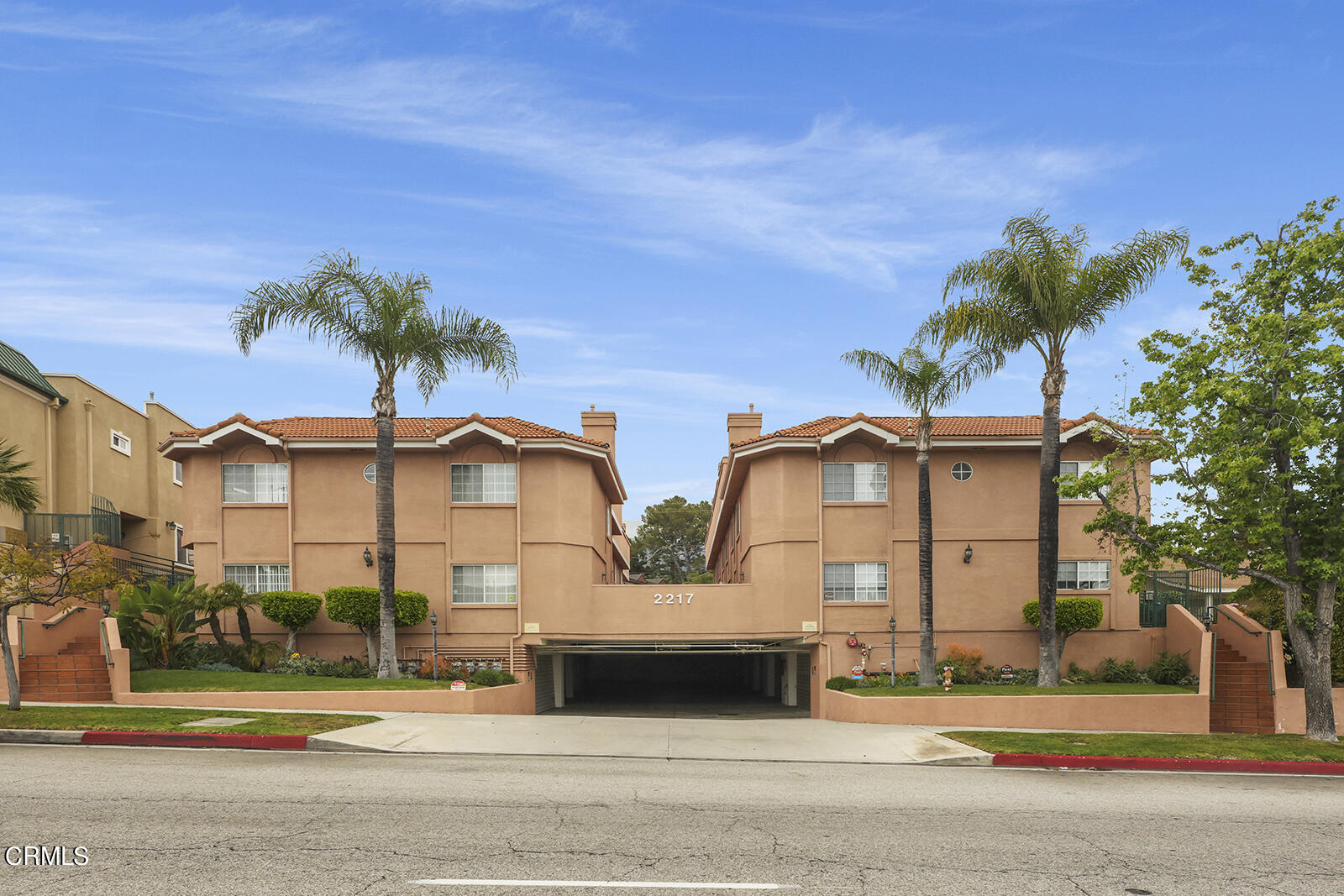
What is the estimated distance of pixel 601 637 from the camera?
92.0 feet

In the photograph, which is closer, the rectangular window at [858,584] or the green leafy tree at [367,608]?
the green leafy tree at [367,608]

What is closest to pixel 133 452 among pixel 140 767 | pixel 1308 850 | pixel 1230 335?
pixel 140 767

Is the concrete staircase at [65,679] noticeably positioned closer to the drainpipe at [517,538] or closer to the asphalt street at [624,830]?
the asphalt street at [624,830]

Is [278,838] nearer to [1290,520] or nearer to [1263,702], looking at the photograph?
[1290,520]

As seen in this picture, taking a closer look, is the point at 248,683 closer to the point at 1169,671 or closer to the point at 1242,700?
the point at 1169,671

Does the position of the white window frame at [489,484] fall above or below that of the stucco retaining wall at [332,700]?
above

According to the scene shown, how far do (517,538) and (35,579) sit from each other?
1256 cm

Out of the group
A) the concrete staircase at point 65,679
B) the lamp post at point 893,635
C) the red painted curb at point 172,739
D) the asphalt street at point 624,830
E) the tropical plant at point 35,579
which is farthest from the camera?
the lamp post at point 893,635

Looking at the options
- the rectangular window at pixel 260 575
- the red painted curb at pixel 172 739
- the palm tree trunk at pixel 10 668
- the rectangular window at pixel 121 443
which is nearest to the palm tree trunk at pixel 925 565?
the red painted curb at pixel 172 739

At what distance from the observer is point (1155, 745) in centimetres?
1706

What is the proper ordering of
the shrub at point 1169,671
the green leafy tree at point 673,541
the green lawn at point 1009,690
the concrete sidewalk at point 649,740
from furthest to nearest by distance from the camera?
the green leafy tree at point 673,541
the shrub at point 1169,671
the green lawn at point 1009,690
the concrete sidewalk at point 649,740

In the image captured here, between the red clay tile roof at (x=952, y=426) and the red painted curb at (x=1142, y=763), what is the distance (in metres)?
11.9

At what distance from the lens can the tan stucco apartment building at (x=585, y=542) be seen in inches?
1079

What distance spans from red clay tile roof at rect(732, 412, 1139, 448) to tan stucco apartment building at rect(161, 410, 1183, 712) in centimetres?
15
